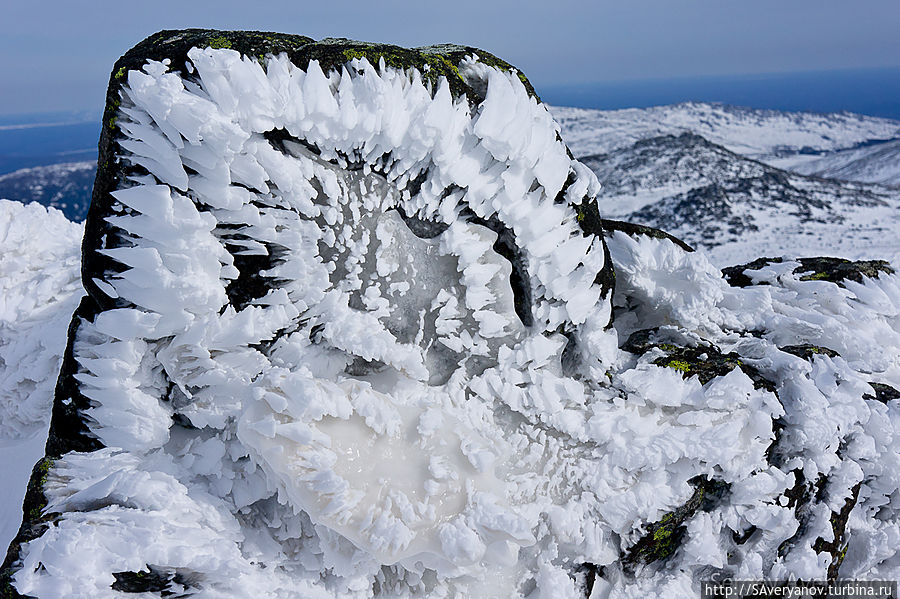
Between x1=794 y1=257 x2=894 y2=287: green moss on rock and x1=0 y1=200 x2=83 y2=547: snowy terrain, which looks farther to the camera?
x1=794 y1=257 x2=894 y2=287: green moss on rock

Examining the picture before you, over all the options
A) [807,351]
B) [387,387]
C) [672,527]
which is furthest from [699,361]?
[387,387]

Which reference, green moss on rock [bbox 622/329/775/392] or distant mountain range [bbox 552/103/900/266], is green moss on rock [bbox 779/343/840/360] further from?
distant mountain range [bbox 552/103/900/266]

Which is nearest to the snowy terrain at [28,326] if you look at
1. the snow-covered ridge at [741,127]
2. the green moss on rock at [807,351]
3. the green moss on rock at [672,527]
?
the green moss on rock at [672,527]

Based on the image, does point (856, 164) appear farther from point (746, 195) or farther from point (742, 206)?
point (742, 206)

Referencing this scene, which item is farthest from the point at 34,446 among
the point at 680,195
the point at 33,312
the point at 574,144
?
the point at 574,144

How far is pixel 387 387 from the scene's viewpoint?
3.05 meters

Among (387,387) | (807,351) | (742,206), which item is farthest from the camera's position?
(742,206)

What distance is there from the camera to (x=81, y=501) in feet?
8.27

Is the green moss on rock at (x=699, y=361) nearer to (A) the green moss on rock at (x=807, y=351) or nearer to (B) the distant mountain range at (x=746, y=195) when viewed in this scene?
(A) the green moss on rock at (x=807, y=351)

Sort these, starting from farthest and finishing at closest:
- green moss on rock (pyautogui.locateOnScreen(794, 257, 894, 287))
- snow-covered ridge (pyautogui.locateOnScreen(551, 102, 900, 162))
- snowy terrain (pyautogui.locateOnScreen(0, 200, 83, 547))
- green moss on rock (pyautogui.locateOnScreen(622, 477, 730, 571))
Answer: snow-covered ridge (pyautogui.locateOnScreen(551, 102, 900, 162)) < green moss on rock (pyautogui.locateOnScreen(794, 257, 894, 287)) < snowy terrain (pyautogui.locateOnScreen(0, 200, 83, 547)) < green moss on rock (pyautogui.locateOnScreen(622, 477, 730, 571))

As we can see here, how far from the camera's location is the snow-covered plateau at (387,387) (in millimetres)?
2537

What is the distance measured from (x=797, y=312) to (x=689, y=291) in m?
1.02

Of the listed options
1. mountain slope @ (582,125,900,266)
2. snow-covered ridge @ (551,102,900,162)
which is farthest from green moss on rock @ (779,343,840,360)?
snow-covered ridge @ (551,102,900,162)

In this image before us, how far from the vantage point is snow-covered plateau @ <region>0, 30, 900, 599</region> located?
2.54 metres
